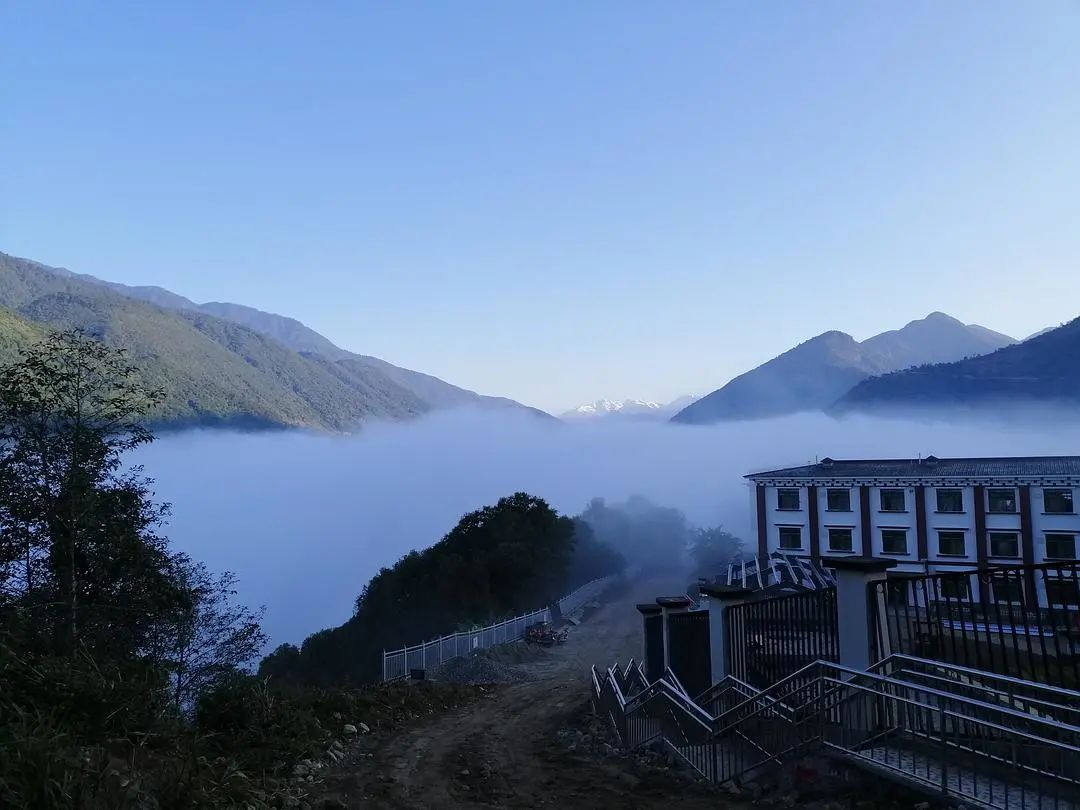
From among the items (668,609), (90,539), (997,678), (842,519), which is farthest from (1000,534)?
(90,539)

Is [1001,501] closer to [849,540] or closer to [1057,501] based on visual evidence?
[1057,501]

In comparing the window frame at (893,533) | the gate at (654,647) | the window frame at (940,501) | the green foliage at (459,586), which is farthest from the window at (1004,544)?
the gate at (654,647)

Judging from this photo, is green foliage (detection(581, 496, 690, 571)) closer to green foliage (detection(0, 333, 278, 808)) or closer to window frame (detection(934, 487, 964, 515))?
window frame (detection(934, 487, 964, 515))

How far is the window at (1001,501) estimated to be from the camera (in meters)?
36.1

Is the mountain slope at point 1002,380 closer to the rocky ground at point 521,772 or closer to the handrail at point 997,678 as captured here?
the rocky ground at point 521,772

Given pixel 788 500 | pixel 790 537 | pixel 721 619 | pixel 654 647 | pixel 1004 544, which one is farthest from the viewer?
pixel 788 500

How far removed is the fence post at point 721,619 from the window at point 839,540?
31017mm

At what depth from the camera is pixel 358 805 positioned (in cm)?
773

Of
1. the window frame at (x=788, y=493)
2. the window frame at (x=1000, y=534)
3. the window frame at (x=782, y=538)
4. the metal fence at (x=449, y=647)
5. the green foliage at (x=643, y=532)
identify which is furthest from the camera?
the green foliage at (x=643, y=532)

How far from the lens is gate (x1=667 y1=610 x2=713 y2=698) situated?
13.0 m

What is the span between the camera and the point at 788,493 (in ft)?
137

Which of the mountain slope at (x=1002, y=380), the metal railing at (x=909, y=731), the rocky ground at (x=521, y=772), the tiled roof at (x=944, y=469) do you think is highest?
the mountain slope at (x=1002, y=380)

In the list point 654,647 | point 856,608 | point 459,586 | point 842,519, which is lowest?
point 459,586

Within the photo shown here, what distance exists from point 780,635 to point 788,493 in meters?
33.5
